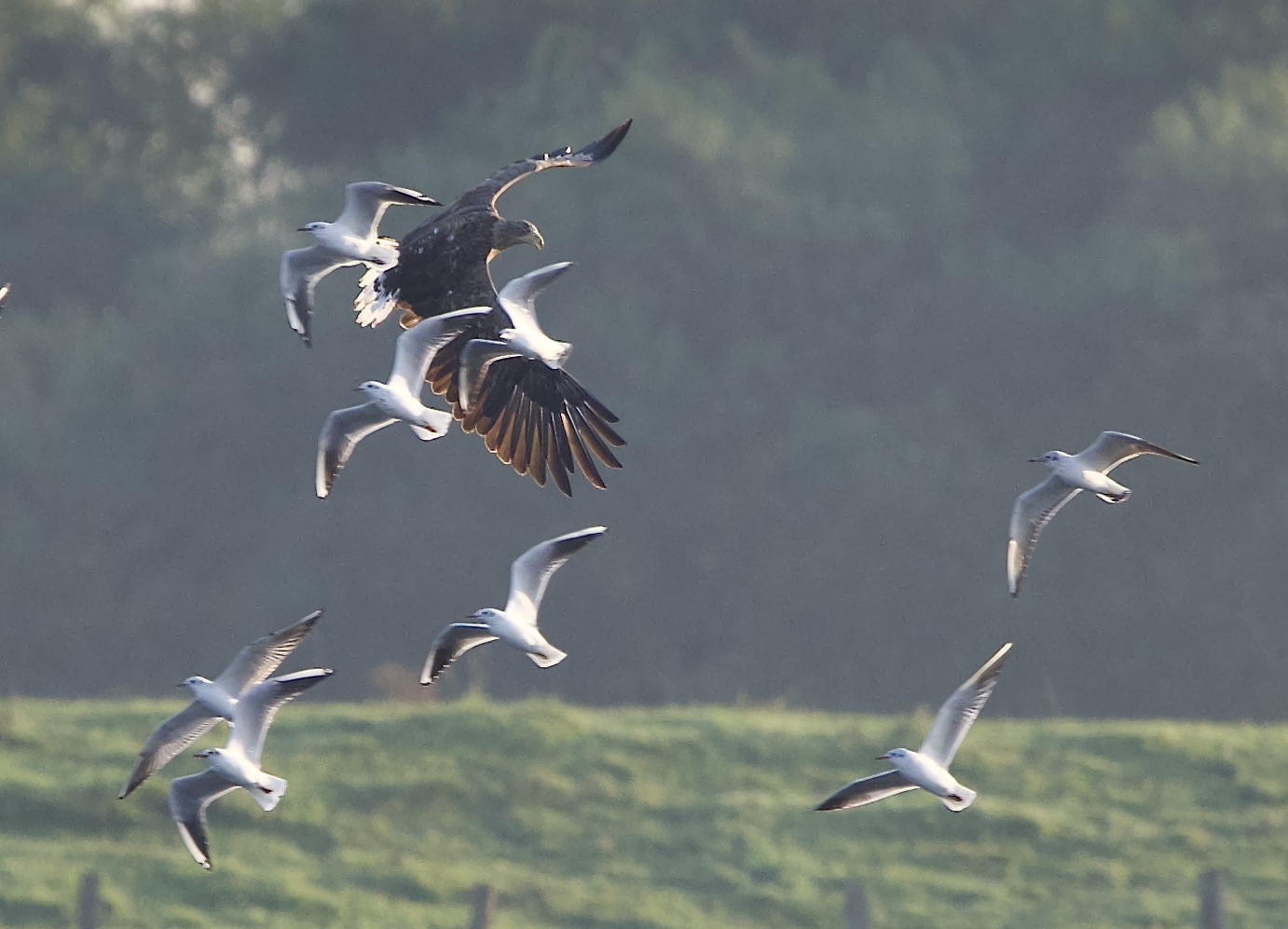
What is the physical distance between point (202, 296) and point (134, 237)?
2.52 meters

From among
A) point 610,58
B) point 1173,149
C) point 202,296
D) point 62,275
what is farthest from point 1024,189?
point 62,275

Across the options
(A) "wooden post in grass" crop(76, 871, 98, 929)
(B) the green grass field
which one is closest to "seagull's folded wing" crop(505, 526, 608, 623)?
(A) "wooden post in grass" crop(76, 871, 98, 929)

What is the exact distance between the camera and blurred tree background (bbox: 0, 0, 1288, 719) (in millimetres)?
29234

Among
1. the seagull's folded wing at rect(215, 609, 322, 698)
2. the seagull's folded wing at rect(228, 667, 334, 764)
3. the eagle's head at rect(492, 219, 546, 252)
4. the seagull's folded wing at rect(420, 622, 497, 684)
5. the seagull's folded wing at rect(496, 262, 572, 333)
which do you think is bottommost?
the seagull's folded wing at rect(228, 667, 334, 764)

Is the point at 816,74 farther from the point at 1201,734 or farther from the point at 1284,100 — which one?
the point at 1201,734

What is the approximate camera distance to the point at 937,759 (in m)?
8.73

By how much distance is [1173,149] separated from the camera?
31.1 meters

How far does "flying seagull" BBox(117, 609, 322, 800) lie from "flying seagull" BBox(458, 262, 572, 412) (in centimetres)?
136

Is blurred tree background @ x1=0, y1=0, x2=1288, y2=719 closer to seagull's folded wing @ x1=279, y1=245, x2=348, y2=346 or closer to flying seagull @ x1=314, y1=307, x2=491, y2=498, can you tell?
seagull's folded wing @ x1=279, y1=245, x2=348, y2=346

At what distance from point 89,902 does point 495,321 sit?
6456 millimetres

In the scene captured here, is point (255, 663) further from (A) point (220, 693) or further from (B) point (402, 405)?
(B) point (402, 405)

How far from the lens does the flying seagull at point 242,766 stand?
859cm

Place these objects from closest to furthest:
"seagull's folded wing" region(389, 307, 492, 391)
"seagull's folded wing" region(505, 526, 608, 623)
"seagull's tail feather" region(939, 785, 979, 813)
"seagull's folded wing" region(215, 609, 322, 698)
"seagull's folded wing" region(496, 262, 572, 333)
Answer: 1. "seagull's tail feather" region(939, 785, 979, 813)
2. "seagull's folded wing" region(215, 609, 322, 698)
3. "seagull's folded wing" region(389, 307, 492, 391)
4. "seagull's folded wing" region(505, 526, 608, 623)
5. "seagull's folded wing" region(496, 262, 572, 333)

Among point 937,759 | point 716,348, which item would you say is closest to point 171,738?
point 937,759
